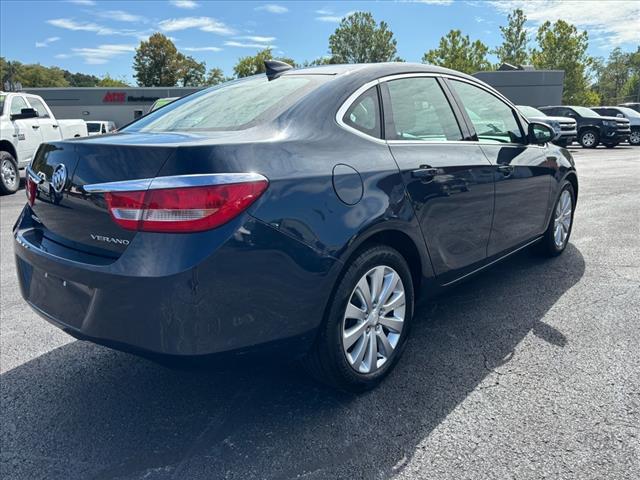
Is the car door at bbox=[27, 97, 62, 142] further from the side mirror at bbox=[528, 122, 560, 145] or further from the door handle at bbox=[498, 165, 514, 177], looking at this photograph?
the door handle at bbox=[498, 165, 514, 177]

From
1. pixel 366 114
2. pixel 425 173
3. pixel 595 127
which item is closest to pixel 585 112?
pixel 595 127

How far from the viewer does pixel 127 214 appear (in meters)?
2.02

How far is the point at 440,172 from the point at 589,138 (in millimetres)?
20876

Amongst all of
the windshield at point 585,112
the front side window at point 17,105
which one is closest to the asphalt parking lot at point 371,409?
the front side window at point 17,105

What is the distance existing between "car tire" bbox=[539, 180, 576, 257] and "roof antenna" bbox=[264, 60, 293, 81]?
106 inches

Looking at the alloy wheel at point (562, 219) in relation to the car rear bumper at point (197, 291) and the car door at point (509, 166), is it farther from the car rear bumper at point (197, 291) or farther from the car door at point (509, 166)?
the car rear bumper at point (197, 291)

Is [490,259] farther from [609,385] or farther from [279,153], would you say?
[279,153]

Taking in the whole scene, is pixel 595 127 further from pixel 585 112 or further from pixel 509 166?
pixel 509 166

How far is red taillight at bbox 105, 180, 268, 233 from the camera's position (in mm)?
1945

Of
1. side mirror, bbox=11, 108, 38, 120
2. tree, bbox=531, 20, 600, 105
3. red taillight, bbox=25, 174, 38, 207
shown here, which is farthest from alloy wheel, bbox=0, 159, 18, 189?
tree, bbox=531, 20, 600, 105

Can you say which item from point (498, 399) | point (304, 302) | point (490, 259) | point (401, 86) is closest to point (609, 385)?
point (498, 399)

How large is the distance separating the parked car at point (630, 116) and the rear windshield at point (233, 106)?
914 inches

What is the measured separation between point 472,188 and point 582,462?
163cm

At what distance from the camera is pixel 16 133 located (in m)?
10.2
